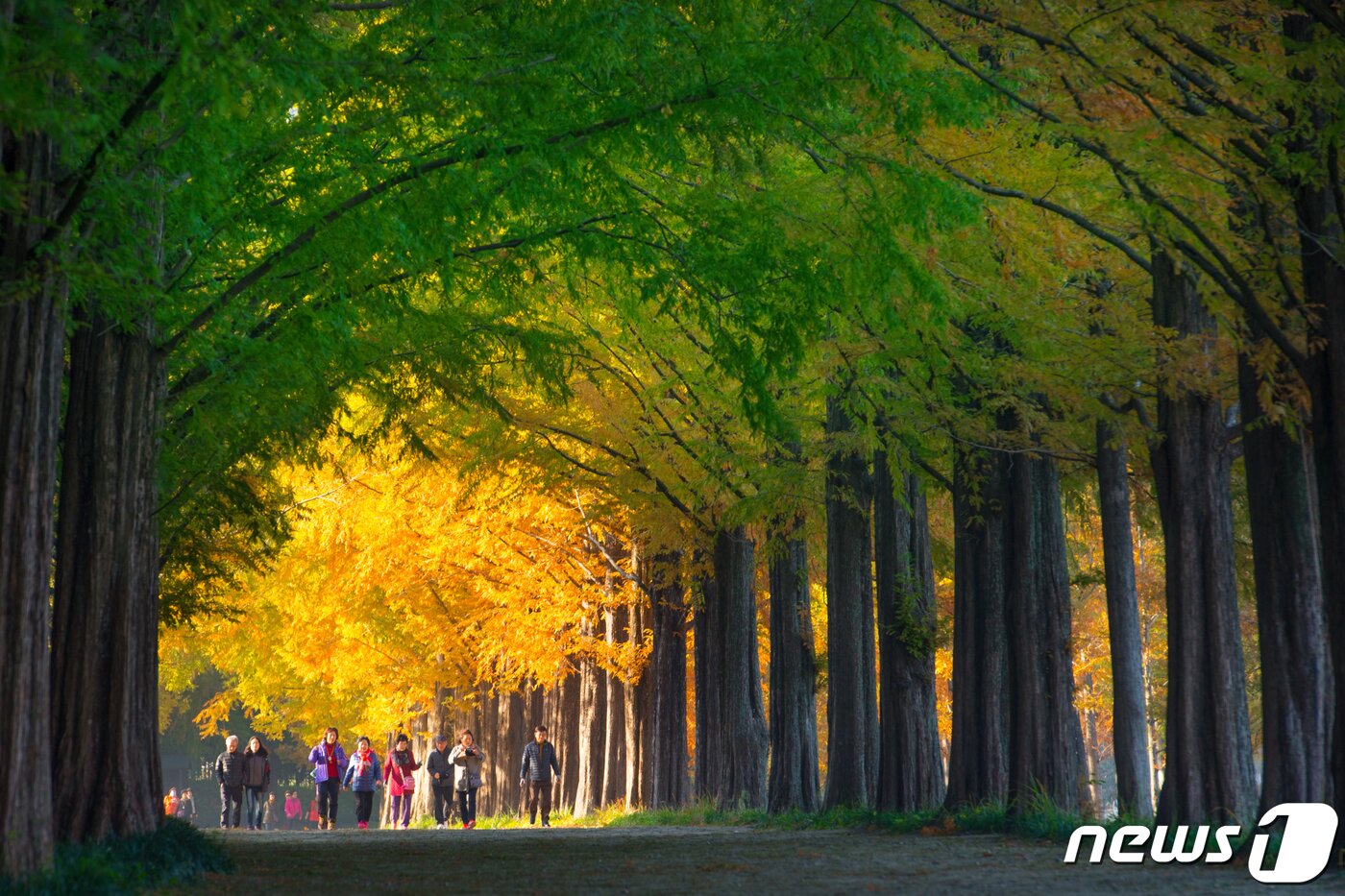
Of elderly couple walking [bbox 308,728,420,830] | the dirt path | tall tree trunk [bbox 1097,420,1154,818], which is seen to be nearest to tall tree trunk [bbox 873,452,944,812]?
the dirt path

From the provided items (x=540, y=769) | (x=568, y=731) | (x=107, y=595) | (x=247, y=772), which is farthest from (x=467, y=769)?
(x=107, y=595)

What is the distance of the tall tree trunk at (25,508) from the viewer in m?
8.77

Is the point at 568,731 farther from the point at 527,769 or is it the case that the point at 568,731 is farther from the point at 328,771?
the point at 328,771

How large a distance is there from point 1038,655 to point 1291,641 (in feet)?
15.2

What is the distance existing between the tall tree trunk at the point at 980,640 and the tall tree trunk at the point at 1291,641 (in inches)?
192

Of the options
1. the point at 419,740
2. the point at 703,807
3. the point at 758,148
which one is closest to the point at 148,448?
the point at 758,148

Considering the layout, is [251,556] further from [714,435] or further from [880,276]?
[880,276]

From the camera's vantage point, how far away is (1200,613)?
1275 cm

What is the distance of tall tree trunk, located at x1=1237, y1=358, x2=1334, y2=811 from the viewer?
37.7 feet

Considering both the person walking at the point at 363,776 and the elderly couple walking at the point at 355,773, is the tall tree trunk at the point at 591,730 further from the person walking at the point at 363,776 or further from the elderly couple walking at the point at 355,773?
the person walking at the point at 363,776

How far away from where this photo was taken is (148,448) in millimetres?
12484

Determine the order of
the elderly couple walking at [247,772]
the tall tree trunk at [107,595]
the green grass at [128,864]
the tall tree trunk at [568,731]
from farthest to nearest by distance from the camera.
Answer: the tall tree trunk at [568,731]
the elderly couple walking at [247,772]
the tall tree trunk at [107,595]
the green grass at [128,864]

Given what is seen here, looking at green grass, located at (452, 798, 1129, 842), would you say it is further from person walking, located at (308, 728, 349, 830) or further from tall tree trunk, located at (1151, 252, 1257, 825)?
person walking, located at (308, 728, 349, 830)

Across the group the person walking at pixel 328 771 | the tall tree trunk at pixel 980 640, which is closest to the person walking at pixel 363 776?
the person walking at pixel 328 771
